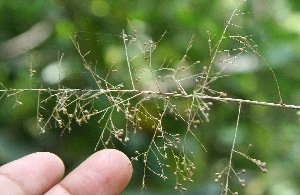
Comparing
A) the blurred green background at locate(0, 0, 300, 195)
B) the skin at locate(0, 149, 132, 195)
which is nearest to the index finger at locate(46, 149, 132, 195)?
the skin at locate(0, 149, 132, 195)

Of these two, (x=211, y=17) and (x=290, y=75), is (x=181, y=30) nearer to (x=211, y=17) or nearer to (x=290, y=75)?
(x=211, y=17)

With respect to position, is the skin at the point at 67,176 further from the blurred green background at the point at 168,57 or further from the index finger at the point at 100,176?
the blurred green background at the point at 168,57

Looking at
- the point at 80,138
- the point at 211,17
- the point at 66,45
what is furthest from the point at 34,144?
the point at 211,17

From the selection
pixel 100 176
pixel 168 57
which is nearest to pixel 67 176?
pixel 100 176

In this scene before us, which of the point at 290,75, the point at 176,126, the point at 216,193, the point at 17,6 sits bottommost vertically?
the point at 216,193

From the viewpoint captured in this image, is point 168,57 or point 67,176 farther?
point 168,57

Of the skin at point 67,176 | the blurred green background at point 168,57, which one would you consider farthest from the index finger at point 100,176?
the blurred green background at point 168,57

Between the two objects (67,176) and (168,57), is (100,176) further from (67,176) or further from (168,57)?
(168,57)
